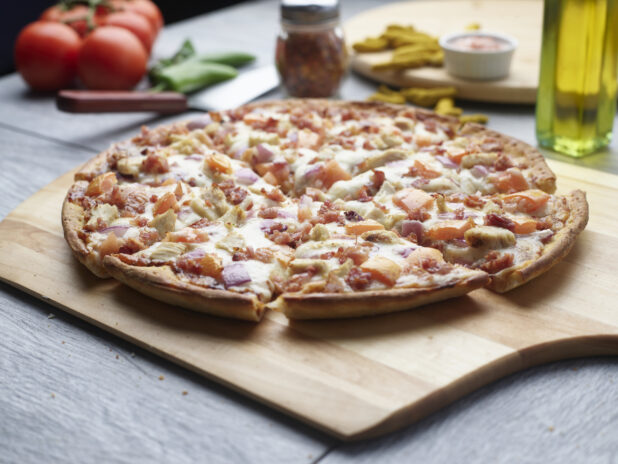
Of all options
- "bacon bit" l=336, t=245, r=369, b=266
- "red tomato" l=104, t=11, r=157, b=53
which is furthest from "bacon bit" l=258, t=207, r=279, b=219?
"red tomato" l=104, t=11, r=157, b=53

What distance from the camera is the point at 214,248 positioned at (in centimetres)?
276

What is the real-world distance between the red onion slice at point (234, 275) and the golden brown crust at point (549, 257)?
0.88m

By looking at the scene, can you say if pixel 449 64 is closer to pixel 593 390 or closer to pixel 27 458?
pixel 593 390

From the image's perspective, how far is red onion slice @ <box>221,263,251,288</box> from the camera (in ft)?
8.32

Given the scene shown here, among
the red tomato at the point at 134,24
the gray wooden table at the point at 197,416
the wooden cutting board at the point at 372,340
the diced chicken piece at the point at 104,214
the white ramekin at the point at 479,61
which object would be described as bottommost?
the gray wooden table at the point at 197,416

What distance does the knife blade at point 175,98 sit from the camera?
407cm

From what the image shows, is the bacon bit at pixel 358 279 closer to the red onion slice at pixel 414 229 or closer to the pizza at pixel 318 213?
the pizza at pixel 318 213

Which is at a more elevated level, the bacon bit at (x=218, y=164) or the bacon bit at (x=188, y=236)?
the bacon bit at (x=218, y=164)

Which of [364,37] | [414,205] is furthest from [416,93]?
[414,205]

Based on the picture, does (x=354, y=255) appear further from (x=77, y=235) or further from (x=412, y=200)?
(x=77, y=235)

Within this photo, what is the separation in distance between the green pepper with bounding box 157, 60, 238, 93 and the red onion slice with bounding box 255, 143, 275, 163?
1.48 meters

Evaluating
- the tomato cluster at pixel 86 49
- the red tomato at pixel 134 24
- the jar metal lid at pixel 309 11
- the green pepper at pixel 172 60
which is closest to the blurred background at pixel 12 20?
the tomato cluster at pixel 86 49

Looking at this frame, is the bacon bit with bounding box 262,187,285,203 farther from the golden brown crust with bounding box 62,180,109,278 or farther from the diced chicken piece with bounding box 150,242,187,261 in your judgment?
the golden brown crust with bounding box 62,180,109,278

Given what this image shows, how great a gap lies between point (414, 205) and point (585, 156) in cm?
125
